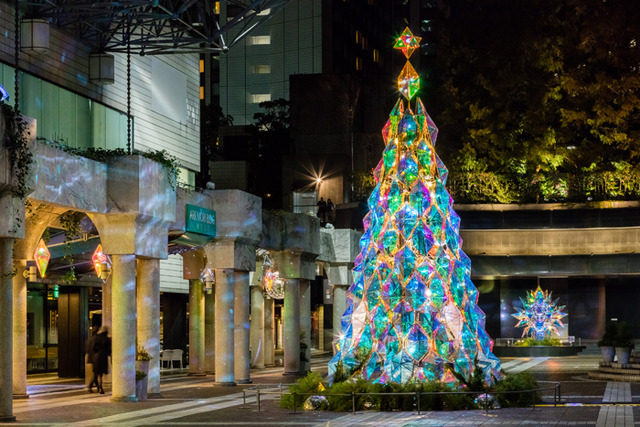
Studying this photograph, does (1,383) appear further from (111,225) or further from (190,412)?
(111,225)

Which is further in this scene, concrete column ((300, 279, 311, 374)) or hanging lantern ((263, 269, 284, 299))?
hanging lantern ((263, 269, 284, 299))

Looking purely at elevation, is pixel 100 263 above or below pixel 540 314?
above

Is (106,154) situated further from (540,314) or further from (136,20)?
(540,314)

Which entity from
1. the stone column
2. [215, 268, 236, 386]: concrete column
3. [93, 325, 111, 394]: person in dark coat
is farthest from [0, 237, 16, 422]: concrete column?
[215, 268, 236, 386]: concrete column

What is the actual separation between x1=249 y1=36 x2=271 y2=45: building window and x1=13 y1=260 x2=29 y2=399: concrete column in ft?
244

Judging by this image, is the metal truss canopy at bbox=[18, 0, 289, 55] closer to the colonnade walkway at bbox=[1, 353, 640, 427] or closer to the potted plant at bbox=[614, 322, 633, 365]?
the colonnade walkway at bbox=[1, 353, 640, 427]

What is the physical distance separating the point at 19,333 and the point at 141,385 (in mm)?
3060

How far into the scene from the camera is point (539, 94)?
5912 cm

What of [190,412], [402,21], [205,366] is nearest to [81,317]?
[205,366]

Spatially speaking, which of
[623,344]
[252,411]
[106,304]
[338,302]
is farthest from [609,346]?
[252,411]

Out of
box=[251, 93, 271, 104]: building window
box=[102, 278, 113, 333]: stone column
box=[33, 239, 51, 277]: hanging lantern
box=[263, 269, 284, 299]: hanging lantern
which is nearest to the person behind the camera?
box=[33, 239, 51, 277]: hanging lantern

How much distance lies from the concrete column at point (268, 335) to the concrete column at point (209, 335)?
4.15m

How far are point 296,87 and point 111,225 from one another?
4329 cm

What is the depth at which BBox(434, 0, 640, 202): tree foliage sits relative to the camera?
186ft
